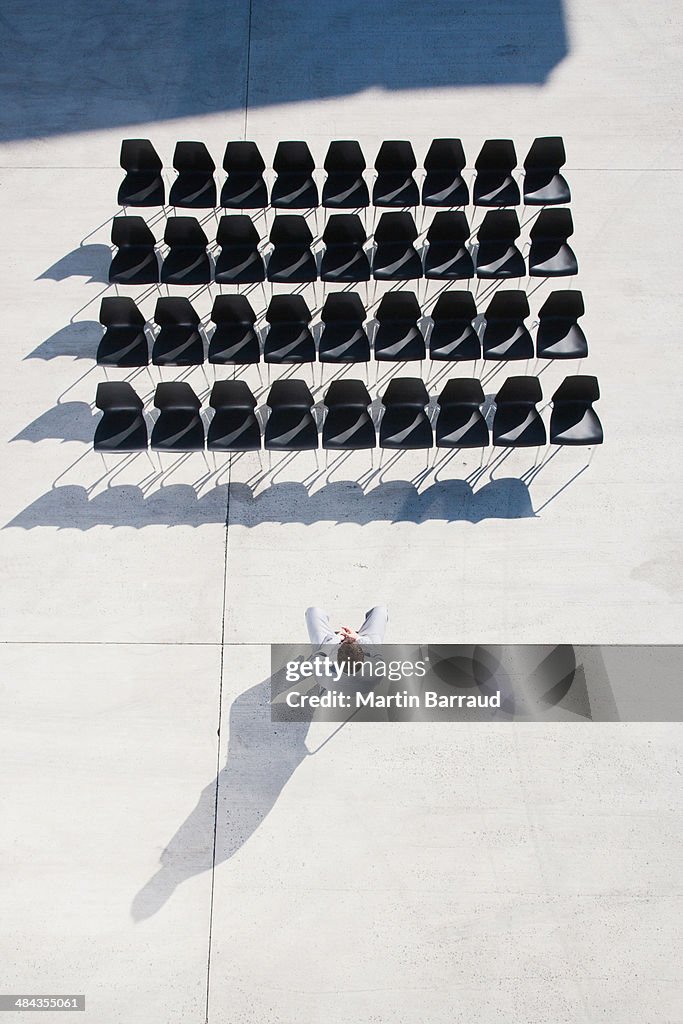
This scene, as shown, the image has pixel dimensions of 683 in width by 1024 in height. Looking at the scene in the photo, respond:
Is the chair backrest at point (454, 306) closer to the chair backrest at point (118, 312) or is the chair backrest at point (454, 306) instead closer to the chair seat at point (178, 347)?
the chair seat at point (178, 347)

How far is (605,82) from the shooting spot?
8383 millimetres

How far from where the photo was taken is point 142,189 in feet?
24.4

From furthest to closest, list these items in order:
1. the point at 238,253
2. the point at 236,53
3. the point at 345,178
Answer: the point at 236,53 < the point at 345,178 < the point at 238,253

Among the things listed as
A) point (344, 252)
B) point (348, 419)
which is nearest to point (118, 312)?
point (344, 252)

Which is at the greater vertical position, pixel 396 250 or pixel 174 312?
pixel 396 250

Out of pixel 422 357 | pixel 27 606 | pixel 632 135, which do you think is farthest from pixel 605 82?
pixel 27 606

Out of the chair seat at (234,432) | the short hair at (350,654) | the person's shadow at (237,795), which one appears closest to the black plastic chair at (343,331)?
the chair seat at (234,432)

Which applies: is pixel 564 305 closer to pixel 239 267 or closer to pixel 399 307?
pixel 399 307

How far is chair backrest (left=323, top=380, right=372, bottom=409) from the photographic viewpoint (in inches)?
254

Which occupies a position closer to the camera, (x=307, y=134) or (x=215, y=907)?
(x=215, y=907)

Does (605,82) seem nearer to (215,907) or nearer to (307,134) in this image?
(307,134)

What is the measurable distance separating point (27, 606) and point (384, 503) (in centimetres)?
250

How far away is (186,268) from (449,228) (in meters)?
2.00

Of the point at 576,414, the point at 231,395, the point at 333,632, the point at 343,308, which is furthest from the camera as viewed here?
the point at 343,308
